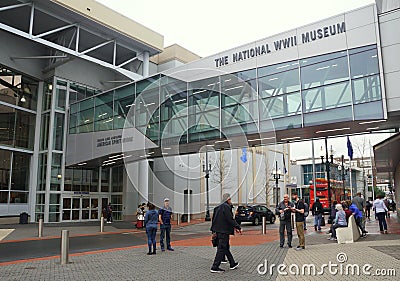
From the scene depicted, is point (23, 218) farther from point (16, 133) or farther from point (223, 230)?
point (223, 230)

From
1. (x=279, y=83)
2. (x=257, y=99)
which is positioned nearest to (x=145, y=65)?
(x=257, y=99)

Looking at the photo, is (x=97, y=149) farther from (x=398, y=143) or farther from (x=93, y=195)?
(x=398, y=143)

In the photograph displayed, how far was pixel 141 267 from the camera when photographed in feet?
32.1

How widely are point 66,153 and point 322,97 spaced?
71.1ft

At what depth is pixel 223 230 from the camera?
29.9 feet

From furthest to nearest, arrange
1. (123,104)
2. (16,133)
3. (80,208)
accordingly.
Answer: (80,208), (16,133), (123,104)

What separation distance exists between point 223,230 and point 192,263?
185cm

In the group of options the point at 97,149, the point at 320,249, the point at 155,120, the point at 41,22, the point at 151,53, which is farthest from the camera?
the point at 151,53

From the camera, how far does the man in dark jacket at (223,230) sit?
8.95 meters

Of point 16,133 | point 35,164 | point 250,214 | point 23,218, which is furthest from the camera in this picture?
point 35,164

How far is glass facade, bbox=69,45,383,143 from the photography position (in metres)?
16.6

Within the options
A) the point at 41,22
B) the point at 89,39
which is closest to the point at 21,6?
the point at 41,22

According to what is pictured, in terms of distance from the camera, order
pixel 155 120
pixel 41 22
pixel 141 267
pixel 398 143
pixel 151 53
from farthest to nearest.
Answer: pixel 151 53 → pixel 41 22 → pixel 155 120 → pixel 398 143 → pixel 141 267

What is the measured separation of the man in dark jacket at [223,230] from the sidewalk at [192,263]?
0.28 meters
